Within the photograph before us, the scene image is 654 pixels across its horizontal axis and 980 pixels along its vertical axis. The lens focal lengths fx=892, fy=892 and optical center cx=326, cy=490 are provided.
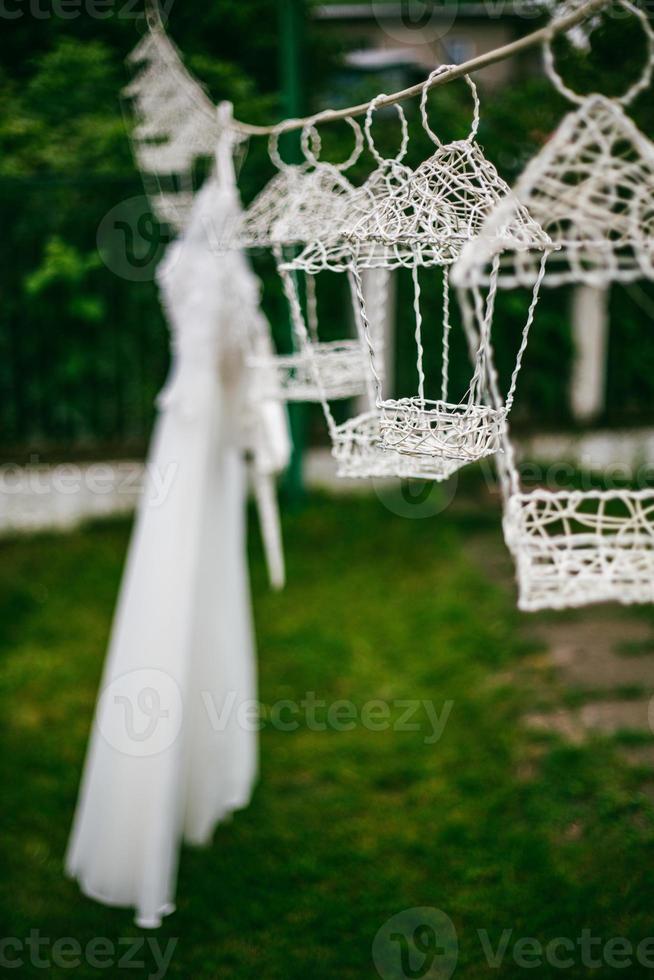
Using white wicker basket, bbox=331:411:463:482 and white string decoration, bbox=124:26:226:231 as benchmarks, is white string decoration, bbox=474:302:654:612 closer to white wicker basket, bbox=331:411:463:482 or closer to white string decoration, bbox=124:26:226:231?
white wicker basket, bbox=331:411:463:482

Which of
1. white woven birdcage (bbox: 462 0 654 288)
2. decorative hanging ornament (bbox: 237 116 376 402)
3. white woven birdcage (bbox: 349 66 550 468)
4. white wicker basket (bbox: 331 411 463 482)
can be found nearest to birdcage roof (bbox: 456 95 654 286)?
white woven birdcage (bbox: 462 0 654 288)

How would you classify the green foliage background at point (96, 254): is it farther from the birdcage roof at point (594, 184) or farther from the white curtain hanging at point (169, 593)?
the white curtain hanging at point (169, 593)

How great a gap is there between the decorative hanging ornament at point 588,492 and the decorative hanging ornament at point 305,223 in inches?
12.8

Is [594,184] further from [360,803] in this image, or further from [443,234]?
[360,803]

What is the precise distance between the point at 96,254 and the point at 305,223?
3.99 m

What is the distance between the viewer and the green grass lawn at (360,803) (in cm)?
246

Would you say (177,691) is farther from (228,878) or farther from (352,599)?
(352,599)

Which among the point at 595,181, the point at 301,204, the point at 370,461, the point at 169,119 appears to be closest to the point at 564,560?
the point at 370,461

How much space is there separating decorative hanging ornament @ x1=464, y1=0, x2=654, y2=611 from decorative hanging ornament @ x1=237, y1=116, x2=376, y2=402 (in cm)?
33

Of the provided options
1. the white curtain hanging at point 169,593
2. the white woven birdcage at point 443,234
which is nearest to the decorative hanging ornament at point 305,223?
the white curtain hanging at point 169,593

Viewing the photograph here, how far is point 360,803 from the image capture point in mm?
3107

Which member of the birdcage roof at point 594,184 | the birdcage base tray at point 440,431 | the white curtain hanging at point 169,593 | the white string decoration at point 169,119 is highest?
the white string decoration at point 169,119

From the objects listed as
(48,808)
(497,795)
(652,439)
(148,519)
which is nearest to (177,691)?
(148,519)

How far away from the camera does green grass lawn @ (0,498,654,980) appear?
96.8 inches
